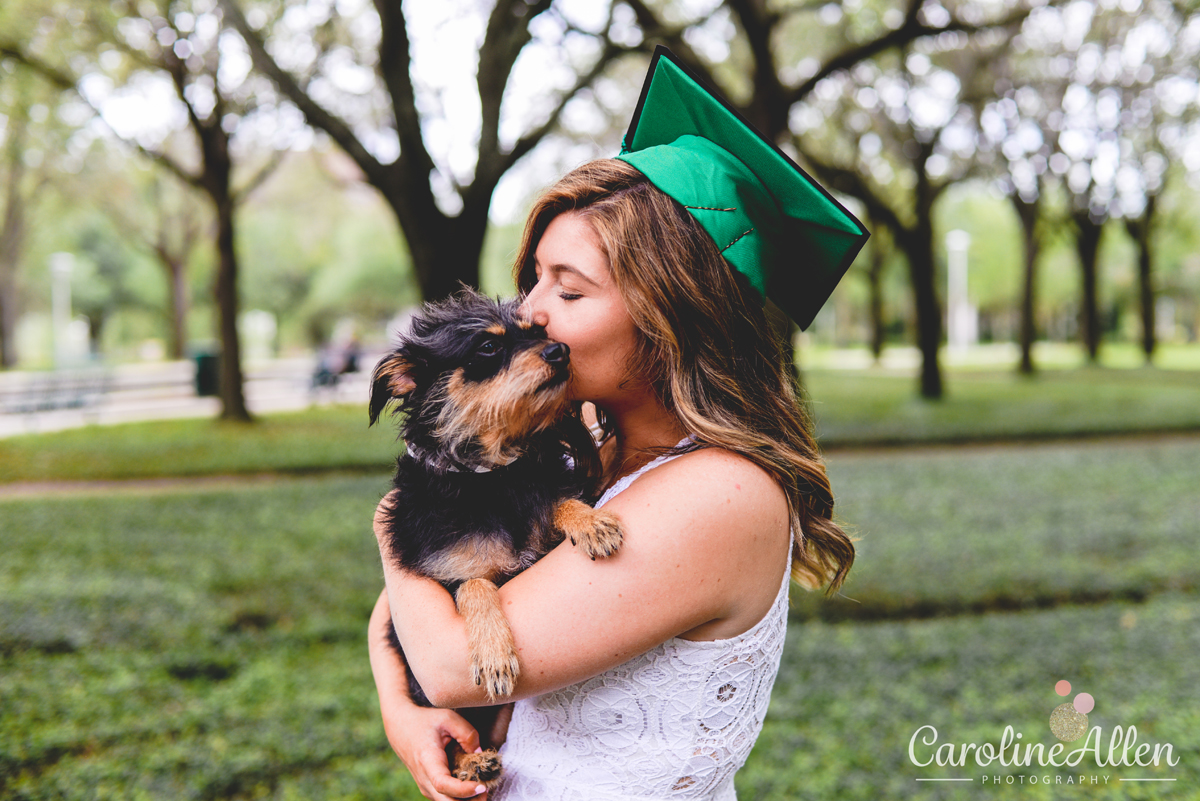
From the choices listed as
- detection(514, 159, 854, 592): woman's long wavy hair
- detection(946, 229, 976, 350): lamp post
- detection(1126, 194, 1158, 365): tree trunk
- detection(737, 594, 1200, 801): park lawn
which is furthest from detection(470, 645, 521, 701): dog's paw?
detection(946, 229, 976, 350): lamp post

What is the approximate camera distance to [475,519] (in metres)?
2.22

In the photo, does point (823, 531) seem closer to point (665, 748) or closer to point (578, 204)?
point (665, 748)

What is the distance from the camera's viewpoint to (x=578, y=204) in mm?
1826

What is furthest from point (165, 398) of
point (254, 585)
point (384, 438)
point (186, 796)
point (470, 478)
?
point (470, 478)

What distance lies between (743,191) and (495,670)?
113 centimetres

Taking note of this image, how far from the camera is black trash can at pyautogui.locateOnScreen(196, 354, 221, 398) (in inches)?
903

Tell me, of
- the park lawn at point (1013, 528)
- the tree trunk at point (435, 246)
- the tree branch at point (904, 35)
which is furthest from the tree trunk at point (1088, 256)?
the tree trunk at point (435, 246)

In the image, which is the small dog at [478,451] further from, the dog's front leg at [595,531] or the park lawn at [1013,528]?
the park lawn at [1013,528]

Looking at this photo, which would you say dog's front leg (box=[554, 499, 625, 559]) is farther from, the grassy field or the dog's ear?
the grassy field

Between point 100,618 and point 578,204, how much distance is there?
662 cm

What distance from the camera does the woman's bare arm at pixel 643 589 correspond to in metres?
1.64

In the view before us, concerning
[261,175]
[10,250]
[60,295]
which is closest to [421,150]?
[261,175]

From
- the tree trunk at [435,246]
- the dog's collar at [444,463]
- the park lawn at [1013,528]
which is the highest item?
the tree trunk at [435,246]

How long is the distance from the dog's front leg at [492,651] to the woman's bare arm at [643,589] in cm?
2
